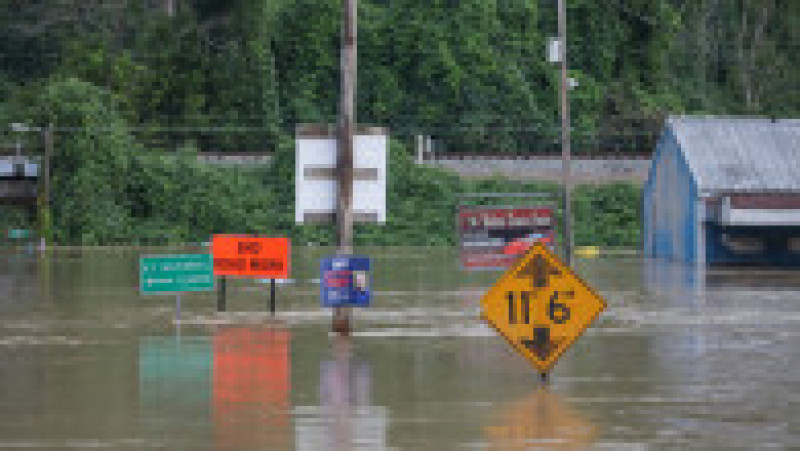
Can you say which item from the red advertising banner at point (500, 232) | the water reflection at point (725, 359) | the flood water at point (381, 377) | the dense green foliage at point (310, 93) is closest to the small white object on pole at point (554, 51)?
the red advertising banner at point (500, 232)

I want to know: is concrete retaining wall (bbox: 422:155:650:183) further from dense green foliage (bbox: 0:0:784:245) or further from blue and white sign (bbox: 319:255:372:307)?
blue and white sign (bbox: 319:255:372:307)

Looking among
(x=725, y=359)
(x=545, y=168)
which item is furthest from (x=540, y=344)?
(x=545, y=168)

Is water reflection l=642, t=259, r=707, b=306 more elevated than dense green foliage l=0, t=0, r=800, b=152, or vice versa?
dense green foliage l=0, t=0, r=800, b=152

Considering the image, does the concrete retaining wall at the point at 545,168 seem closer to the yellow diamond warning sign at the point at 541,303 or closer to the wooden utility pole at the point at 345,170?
the wooden utility pole at the point at 345,170

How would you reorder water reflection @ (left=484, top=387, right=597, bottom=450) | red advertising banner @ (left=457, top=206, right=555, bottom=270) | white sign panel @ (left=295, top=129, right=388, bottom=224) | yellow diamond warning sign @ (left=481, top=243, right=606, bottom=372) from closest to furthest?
1. water reflection @ (left=484, top=387, right=597, bottom=450)
2. yellow diamond warning sign @ (left=481, top=243, right=606, bottom=372)
3. white sign panel @ (left=295, top=129, right=388, bottom=224)
4. red advertising banner @ (left=457, top=206, right=555, bottom=270)

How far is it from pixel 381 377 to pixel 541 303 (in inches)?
85.1

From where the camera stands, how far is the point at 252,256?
93.1 ft

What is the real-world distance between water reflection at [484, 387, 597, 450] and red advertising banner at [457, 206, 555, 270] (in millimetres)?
25664

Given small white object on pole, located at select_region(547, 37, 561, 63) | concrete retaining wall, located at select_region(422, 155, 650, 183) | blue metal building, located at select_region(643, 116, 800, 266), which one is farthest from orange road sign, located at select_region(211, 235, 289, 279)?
concrete retaining wall, located at select_region(422, 155, 650, 183)

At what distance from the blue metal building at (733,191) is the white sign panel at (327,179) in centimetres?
3133

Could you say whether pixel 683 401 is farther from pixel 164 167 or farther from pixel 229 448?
pixel 164 167

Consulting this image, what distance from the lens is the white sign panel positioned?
23.8 metres

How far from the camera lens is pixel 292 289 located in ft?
123

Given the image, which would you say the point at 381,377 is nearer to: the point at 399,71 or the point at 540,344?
the point at 540,344
